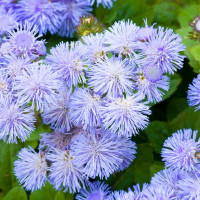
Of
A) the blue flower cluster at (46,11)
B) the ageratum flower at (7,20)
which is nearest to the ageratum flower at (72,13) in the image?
the blue flower cluster at (46,11)

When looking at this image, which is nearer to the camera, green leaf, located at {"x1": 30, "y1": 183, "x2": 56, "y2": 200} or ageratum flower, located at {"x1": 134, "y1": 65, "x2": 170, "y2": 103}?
ageratum flower, located at {"x1": 134, "y1": 65, "x2": 170, "y2": 103}

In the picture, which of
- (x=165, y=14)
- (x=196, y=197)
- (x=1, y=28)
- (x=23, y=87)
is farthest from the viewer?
(x=165, y=14)

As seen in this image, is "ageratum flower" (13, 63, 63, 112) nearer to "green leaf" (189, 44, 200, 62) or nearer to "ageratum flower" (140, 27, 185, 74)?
"ageratum flower" (140, 27, 185, 74)

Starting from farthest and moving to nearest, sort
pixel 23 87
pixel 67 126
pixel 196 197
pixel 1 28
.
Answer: pixel 1 28
pixel 67 126
pixel 23 87
pixel 196 197

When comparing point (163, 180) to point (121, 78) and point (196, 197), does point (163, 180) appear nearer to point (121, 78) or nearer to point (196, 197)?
point (196, 197)

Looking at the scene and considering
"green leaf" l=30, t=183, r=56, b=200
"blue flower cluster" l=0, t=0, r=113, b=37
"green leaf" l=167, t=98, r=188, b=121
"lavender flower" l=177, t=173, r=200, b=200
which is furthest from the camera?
"green leaf" l=167, t=98, r=188, b=121

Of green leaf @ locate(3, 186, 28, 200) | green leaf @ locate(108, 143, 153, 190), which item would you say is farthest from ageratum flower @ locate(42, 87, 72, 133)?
green leaf @ locate(108, 143, 153, 190)

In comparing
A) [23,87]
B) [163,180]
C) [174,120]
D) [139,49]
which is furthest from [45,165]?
[174,120]
